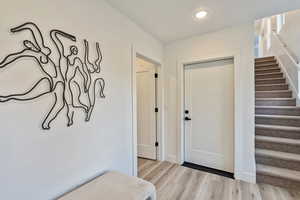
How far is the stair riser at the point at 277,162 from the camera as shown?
7.33 feet

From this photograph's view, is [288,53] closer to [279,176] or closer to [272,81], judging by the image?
[272,81]

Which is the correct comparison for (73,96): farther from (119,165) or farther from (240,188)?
(240,188)

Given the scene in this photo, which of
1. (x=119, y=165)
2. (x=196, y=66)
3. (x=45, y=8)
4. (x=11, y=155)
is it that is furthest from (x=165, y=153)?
(x=45, y=8)

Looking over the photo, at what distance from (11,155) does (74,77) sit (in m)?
0.75

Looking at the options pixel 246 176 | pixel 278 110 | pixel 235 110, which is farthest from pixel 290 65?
pixel 246 176

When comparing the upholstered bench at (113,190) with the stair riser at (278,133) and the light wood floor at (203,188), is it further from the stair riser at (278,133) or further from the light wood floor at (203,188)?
the stair riser at (278,133)

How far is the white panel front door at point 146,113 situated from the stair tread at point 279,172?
1.81 meters

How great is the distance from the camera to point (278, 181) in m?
2.14

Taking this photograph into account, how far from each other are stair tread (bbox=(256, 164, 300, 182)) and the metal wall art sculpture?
2.57 m

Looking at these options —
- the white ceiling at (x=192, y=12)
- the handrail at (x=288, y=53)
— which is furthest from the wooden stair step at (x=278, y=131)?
the white ceiling at (x=192, y=12)

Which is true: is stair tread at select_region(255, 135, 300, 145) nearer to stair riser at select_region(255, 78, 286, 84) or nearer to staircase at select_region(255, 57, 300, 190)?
staircase at select_region(255, 57, 300, 190)

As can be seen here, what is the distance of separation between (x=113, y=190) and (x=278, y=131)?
2.92 meters

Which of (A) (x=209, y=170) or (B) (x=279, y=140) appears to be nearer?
(B) (x=279, y=140)

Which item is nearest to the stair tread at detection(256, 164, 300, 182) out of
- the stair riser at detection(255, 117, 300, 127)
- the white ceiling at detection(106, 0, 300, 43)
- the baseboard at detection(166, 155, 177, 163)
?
the stair riser at detection(255, 117, 300, 127)
